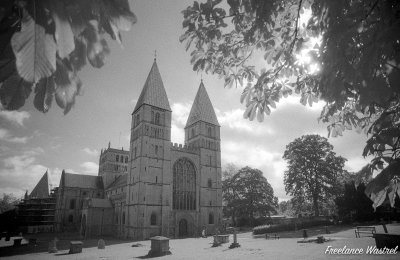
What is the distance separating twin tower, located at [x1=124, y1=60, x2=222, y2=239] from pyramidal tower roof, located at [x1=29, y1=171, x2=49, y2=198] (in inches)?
1909

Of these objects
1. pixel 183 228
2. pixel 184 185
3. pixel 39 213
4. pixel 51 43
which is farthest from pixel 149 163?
pixel 39 213

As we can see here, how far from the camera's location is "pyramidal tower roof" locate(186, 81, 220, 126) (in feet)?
160

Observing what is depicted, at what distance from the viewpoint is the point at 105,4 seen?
1.45 metres

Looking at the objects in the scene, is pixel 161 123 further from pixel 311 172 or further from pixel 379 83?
pixel 379 83

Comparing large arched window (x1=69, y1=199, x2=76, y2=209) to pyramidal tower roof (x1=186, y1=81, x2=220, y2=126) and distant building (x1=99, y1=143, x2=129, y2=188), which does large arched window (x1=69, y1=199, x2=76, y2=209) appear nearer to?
distant building (x1=99, y1=143, x2=129, y2=188)

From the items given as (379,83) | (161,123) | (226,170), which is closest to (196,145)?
(161,123)

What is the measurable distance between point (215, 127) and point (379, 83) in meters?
47.5

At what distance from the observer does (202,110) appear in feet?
163

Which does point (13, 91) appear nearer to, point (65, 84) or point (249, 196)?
point (65, 84)

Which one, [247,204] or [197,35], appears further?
[247,204]

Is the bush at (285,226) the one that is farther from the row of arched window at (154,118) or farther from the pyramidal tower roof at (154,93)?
the pyramidal tower roof at (154,93)

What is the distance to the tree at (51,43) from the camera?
43.4 inches

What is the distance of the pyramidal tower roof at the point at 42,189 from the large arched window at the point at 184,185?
2035 inches

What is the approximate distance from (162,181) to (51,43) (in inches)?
1558
